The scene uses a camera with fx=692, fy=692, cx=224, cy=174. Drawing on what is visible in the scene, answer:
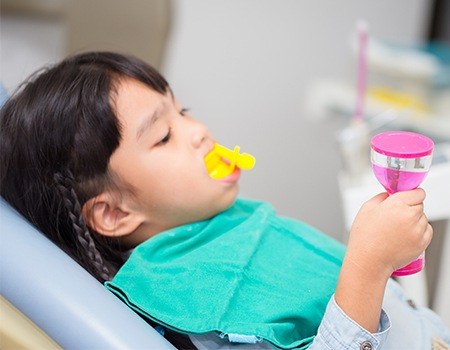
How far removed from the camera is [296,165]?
208cm

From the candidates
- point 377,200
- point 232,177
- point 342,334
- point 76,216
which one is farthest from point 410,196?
point 76,216

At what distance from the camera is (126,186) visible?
0.88 metres

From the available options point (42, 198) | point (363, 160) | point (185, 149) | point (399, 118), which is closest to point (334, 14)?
point (399, 118)

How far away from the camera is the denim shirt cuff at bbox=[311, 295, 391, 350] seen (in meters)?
0.70

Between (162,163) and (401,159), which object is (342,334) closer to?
(401,159)

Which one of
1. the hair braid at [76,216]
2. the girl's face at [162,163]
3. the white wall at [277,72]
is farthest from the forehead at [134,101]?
the white wall at [277,72]

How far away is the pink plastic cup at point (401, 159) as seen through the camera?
0.67 m

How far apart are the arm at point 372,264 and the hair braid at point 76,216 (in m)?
0.29

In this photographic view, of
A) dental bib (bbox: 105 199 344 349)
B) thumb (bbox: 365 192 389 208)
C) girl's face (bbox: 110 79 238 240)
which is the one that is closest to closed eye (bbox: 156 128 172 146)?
girl's face (bbox: 110 79 238 240)

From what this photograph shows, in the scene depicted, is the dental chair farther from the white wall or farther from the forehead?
the white wall

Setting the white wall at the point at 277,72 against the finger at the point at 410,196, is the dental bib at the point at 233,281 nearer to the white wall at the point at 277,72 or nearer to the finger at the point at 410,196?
the finger at the point at 410,196

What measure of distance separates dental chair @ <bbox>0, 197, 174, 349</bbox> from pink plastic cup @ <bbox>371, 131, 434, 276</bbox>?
28cm

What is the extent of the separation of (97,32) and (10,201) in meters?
0.81

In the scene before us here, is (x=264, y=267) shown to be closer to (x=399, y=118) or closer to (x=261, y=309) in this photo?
(x=261, y=309)
